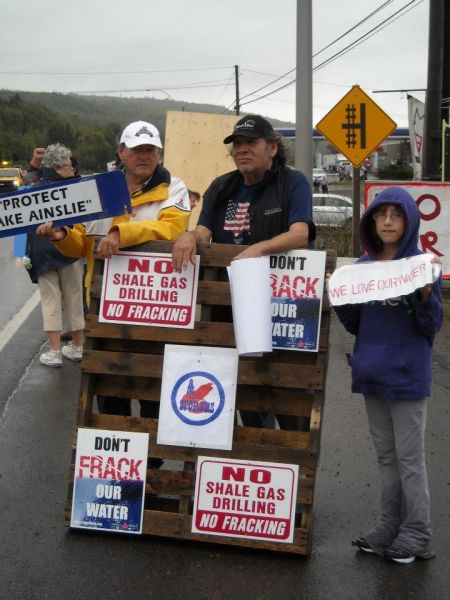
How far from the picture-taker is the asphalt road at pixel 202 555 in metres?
3.68

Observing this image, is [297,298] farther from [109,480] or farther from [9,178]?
[9,178]

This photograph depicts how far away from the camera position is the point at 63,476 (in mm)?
5102

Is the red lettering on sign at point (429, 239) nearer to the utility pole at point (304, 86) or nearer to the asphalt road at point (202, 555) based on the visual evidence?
the utility pole at point (304, 86)

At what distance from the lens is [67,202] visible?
411cm

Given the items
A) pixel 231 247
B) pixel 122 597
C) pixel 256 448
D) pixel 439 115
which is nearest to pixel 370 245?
pixel 231 247

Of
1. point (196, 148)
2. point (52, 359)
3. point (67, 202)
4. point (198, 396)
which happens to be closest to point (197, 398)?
point (198, 396)

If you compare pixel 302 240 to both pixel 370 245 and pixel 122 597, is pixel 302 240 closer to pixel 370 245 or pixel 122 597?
pixel 370 245

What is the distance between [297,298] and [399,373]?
0.60 meters

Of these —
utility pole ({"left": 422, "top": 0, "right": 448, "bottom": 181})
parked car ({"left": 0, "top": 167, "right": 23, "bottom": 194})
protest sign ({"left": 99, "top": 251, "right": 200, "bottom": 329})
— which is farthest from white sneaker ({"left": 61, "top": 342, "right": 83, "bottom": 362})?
parked car ({"left": 0, "top": 167, "right": 23, "bottom": 194})

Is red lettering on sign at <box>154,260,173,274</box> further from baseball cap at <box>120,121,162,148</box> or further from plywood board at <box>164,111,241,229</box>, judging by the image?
plywood board at <box>164,111,241,229</box>

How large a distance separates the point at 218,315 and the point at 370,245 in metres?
0.85

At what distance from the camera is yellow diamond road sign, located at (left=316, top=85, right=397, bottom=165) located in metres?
12.8

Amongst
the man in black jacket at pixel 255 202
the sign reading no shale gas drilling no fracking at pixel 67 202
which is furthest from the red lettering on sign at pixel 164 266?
the sign reading no shale gas drilling no fracking at pixel 67 202

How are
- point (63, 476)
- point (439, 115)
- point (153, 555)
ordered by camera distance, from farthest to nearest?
point (439, 115)
point (63, 476)
point (153, 555)
